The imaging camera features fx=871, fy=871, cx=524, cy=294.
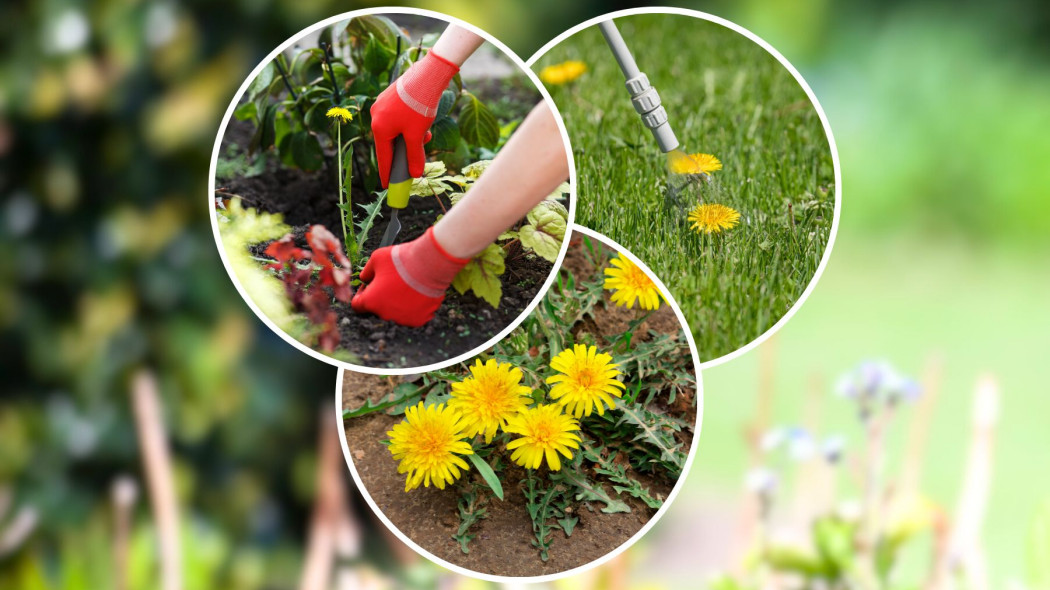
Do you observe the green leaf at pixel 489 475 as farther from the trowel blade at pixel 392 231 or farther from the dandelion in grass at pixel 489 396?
the trowel blade at pixel 392 231

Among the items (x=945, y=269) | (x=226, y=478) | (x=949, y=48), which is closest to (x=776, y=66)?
(x=949, y=48)

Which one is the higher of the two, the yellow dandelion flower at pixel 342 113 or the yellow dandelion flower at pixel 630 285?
the yellow dandelion flower at pixel 630 285

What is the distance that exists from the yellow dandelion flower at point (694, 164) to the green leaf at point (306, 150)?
0.55 m

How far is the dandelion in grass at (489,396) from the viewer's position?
1251mm

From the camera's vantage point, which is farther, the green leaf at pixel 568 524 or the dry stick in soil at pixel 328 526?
the dry stick in soil at pixel 328 526

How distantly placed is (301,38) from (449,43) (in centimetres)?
24

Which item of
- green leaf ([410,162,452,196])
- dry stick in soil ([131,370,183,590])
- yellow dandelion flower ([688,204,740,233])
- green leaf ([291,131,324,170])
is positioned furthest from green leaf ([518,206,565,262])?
dry stick in soil ([131,370,183,590])

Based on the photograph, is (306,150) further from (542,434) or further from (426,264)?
(542,434)

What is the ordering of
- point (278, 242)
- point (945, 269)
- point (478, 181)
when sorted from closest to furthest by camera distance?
point (478, 181) < point (278, 242) < point (945, 269)

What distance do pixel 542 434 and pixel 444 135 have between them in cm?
45

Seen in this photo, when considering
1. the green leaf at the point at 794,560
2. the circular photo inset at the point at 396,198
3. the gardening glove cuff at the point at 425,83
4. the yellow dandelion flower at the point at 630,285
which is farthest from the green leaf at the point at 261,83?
the green leaf at the point at 794,560

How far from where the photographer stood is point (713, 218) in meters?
1.33

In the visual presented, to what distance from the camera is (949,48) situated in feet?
4.73

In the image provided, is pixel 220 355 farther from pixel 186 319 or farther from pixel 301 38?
pixel 301 38
